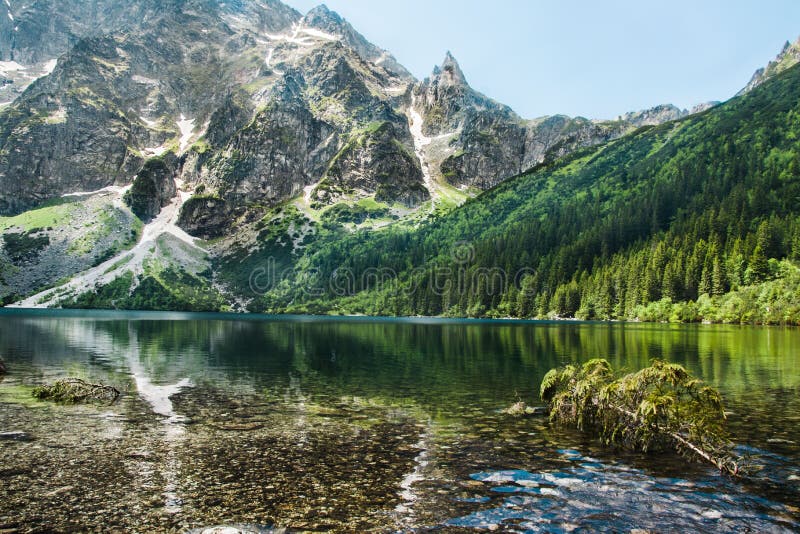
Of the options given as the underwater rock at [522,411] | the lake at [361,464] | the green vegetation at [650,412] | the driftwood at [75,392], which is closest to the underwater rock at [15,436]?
the lake at [361,464]

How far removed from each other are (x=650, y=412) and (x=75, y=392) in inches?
1274

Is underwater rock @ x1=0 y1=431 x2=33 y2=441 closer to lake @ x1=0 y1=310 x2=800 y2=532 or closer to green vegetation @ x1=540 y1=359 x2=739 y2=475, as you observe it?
lake @ x1=0 y1=310 x2=800 y2=532

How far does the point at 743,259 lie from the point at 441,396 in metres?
149

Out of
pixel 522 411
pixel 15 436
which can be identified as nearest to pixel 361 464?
pixel 522 411

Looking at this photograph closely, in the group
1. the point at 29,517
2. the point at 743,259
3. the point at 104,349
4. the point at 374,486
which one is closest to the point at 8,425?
the point at 29,517

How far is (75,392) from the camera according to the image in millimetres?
29078

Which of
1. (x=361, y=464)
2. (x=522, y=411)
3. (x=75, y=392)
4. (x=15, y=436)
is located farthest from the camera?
(x=75, y=392)

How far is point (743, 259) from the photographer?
141 m

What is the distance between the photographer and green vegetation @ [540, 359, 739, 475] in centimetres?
1769

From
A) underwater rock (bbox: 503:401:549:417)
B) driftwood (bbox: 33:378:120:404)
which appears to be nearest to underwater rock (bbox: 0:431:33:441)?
driftwood (bbox: 33:378:120:404)

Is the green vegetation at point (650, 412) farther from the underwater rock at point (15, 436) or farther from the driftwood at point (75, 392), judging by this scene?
the driftwood at point (75, 392)

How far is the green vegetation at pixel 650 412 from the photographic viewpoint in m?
17.7

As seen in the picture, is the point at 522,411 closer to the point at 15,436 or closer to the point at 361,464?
the point at 361,464

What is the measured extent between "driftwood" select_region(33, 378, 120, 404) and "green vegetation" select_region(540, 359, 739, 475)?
27897mm
